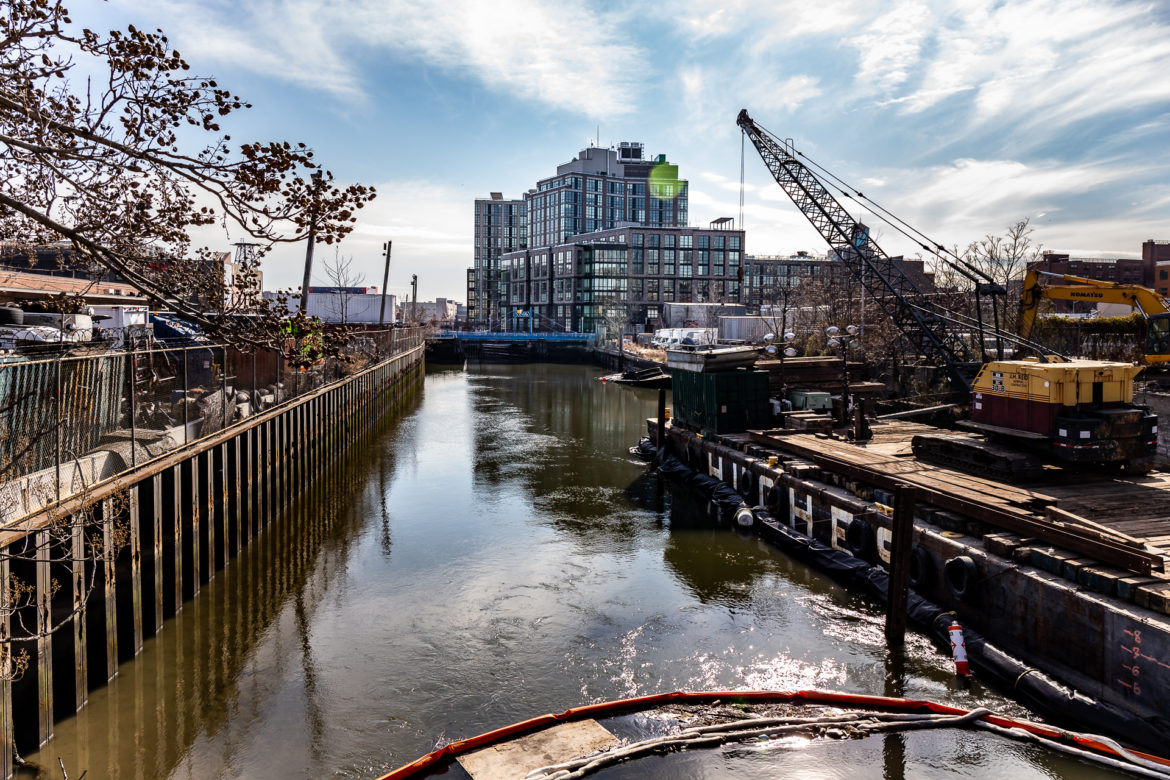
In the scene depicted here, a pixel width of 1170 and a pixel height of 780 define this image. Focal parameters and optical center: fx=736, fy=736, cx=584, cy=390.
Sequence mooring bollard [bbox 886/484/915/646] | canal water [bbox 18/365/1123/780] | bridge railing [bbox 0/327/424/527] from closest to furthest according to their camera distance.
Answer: bridge railing [bbox 0/327/424/527] → canal water [bbox 18/365/1123/780] → mooring bollard [bbox 886/484/915/646]

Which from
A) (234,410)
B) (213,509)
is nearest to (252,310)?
(213,509)

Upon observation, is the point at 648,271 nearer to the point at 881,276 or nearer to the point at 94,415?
the point at 881,276

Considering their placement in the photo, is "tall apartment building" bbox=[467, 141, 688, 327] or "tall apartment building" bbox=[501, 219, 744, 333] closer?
"tall apartment building" bbox=[501, 219, 744, 333]

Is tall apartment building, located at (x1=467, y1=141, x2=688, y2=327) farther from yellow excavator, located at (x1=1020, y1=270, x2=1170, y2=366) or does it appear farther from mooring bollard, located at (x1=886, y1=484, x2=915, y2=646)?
mooring bollard, located at (x1=886, y1=484, x2=915, y2=646)

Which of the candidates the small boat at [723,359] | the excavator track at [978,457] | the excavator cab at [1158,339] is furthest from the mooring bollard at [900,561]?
the excavator cab at [1158,339]

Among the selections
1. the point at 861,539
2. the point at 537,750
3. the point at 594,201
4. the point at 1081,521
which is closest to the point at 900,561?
the point at 1081,521

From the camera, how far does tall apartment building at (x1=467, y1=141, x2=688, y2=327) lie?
6703 inches

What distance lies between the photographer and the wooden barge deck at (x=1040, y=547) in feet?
34.4

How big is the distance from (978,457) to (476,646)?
41.2 feet

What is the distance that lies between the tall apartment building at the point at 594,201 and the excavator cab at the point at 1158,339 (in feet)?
459

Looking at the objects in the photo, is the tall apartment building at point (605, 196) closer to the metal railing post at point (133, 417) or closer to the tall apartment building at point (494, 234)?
the tall apartment building at point (494, 234)

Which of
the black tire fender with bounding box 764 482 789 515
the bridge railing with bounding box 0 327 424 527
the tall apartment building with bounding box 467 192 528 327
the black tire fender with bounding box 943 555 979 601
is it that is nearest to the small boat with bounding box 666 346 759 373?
the black tire fender with bounding box 764 482 789 515

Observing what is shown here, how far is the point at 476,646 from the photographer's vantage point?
550 inches

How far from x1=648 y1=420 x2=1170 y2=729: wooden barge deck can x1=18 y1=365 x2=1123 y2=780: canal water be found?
1.20 meters
